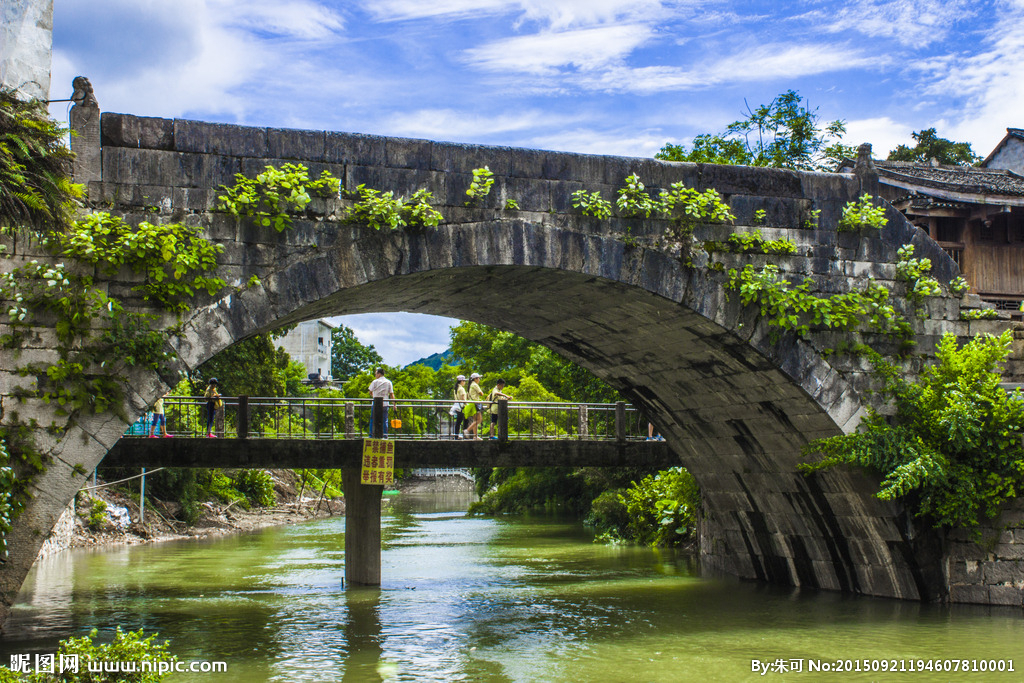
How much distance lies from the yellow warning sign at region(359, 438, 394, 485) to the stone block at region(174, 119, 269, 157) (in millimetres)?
5279

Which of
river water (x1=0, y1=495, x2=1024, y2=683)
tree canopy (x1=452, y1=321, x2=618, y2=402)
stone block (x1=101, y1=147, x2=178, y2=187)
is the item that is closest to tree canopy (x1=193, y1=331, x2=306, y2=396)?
tree canopy (x1=452, y1=321, x2=618, y2=402)

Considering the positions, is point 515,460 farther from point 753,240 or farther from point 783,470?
point 753,240

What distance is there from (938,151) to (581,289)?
21.9m

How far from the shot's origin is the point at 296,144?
28.7ft

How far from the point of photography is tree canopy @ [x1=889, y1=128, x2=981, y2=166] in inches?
1106

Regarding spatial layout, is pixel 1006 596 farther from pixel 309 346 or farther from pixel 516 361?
pixel 309 346

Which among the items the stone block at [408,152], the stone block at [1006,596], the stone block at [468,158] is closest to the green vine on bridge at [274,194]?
the stone block at [408,152]

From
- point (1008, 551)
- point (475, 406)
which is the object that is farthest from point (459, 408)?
point (1008, 551)

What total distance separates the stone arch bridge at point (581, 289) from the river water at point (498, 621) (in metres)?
1.22

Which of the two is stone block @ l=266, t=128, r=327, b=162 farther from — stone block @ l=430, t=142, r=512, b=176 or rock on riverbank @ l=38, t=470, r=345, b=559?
rock on riverbank @ l=38, t=470, r=345, b=559

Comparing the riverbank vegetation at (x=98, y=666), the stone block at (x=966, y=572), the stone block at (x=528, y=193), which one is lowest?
the stone block at (x=966, y=572)

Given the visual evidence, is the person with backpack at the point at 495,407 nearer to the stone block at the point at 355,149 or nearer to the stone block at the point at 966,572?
the stone block at the point at 355,149

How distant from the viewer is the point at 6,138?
6.62m

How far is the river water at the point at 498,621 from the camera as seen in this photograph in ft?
28.4
